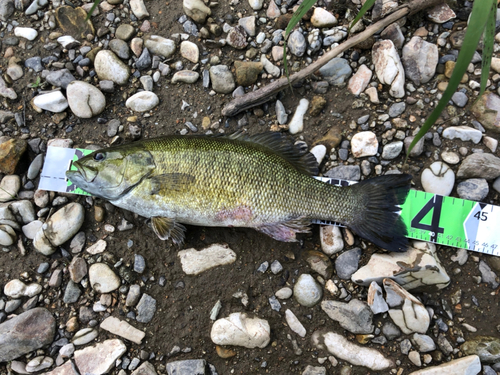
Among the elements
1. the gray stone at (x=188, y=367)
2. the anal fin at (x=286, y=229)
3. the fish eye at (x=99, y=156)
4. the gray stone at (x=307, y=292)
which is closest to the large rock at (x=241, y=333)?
the gray stone at (x=188, y=367)

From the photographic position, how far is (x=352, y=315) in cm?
342

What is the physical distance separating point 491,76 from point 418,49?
2.86 ft

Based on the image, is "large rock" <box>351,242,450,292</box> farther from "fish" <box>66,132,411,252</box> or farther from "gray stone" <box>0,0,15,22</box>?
"gray stone" <box>0,0,15,22</box>

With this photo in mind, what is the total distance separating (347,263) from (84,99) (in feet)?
11.4

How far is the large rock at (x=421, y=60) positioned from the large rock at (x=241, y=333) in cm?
320

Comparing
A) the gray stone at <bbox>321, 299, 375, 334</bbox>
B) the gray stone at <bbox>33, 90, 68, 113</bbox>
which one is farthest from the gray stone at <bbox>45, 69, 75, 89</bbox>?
the gray stone at <bbox>321, 299, 375, 334</bbox>

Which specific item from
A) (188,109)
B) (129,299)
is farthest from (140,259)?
(188,109)

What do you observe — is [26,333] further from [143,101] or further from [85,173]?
[143,101]

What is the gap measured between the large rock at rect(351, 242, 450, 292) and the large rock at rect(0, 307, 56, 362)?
10.4ft

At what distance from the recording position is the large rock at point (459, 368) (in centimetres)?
321

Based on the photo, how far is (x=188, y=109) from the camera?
4074mm

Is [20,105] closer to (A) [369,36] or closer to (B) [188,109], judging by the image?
(B) [188,109]

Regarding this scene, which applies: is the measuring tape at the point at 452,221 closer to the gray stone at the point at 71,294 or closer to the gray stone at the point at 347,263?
the gray stone at the point at 347,263

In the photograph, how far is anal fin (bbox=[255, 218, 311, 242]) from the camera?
11.6ft
